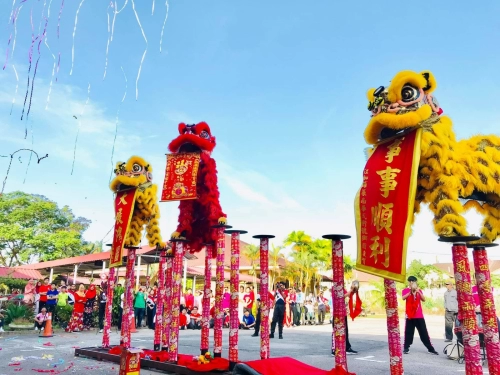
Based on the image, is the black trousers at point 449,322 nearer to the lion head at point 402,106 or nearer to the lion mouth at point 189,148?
the lion mouth at point 189,148

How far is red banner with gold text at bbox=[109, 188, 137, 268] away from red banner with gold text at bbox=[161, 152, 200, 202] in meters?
0.77

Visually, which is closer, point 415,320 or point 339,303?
point 339,303

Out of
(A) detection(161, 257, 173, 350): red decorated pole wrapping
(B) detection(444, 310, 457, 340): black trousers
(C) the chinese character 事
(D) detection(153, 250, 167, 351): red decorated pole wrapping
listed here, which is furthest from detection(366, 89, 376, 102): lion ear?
(B) detection(444, 310, 457, 340): black trousers

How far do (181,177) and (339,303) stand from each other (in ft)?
10.8

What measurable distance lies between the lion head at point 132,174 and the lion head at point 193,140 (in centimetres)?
82

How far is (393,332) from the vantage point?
3.67 m

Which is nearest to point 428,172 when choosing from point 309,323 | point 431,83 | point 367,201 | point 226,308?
point 367,201

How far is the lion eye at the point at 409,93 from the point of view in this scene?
3.79 meters

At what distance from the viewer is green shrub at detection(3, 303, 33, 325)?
11.8 metres

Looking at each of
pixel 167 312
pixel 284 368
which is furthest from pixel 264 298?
pixel 167 312

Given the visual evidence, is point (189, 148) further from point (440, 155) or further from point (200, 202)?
point (440, 155)

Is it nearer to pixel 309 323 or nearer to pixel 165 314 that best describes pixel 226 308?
pixel 309 323

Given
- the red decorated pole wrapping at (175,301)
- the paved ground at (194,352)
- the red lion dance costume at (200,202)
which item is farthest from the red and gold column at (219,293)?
the paved ground at (194,352)

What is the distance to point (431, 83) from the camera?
389cm
